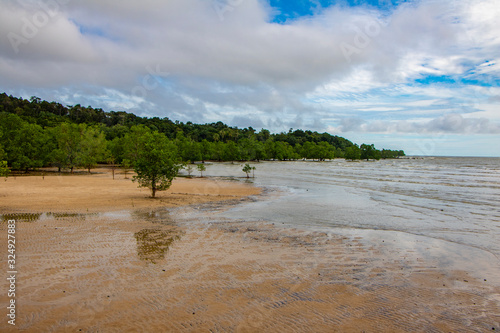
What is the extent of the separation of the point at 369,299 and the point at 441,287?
244 centimetres

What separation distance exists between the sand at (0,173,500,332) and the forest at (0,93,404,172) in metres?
12.2

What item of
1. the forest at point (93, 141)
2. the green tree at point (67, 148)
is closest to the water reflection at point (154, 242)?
the forest at point (93, 141)

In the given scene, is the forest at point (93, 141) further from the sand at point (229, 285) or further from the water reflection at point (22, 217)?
the sand at point (229, 285)

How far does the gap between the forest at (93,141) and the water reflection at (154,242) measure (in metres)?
10.2

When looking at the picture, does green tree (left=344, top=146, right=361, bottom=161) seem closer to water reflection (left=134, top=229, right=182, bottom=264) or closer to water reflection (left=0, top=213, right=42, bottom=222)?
water reflection (left=134, top=229, right=182, bottom=264)

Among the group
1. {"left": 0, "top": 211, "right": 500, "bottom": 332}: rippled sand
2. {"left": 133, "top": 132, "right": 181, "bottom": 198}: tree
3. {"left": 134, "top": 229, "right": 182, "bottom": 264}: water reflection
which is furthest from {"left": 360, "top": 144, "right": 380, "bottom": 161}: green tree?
{"left": 134, "top": 229, "right": 182, "bottom": 264}: water reflection

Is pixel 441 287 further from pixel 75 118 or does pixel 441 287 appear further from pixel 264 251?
pixel 75 118

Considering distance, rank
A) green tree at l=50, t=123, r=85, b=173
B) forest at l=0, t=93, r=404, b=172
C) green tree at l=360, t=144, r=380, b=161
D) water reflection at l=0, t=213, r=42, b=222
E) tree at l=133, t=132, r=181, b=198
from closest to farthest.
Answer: water reflection at l=0, t=213, r=42, b=222 < tree at l=133, t=132, r=181, b=198 < forest at l=0, t=93, r=404, b=172 < green tree at l=50, t=123, r=85, b=173 < green tree at l=360, t=144, r=380, b=161

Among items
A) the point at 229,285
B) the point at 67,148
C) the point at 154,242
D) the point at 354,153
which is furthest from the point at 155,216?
the point at 354,153

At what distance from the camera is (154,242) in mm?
10812

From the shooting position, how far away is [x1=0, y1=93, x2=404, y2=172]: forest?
44.0 meters

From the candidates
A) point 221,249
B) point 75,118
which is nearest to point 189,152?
point 75,118

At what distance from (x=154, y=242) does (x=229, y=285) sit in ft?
14.9

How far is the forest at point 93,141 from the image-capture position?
144 ft
